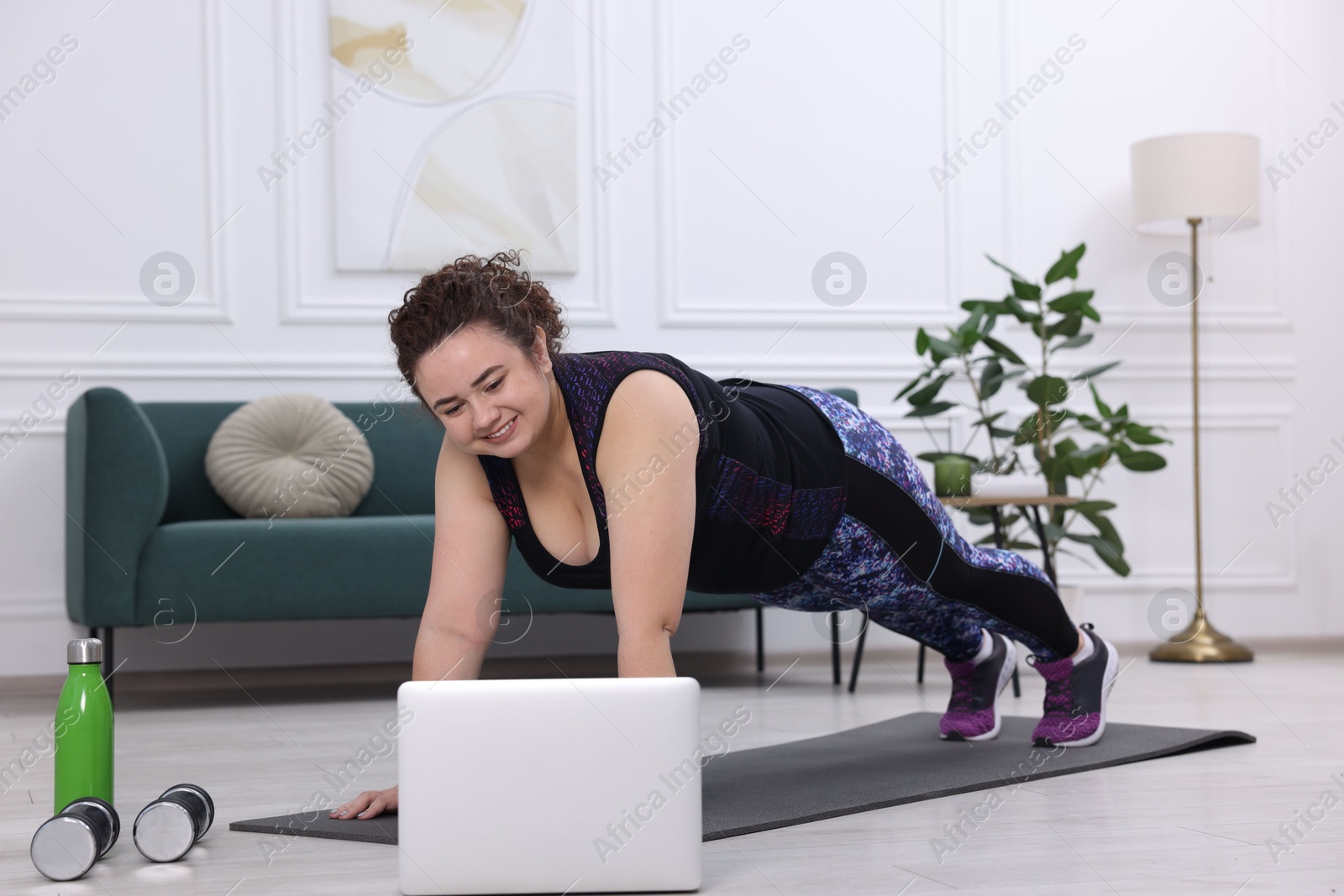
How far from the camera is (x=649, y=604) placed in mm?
1365

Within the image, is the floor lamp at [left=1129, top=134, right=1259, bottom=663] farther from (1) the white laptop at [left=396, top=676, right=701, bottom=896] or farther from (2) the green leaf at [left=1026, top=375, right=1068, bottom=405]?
(1) the white laptop at [left=396, top=676, right=701, bottom=896]

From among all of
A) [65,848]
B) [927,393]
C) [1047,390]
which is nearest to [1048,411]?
[1047,390]

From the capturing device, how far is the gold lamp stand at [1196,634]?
3.55 meters

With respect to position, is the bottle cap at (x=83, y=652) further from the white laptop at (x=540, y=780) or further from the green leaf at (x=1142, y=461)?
the green leaf at (x=1142, y=461)

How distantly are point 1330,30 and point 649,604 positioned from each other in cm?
387

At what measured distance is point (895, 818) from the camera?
1575mm

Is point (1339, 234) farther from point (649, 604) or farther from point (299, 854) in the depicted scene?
point (299, 854)

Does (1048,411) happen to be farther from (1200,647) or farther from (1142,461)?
(1200,647)

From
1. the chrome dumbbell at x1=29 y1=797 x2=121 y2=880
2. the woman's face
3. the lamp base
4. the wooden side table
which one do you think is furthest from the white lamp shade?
the chrome dumbbell at x1=29 y1=797 x2=121 y2=880

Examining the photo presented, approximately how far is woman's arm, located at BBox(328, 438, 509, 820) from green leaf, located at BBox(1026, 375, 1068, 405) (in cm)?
201

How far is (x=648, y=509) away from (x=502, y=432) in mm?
192

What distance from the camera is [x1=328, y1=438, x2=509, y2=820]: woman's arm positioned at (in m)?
1.51

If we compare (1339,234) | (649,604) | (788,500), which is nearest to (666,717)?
(649,604)

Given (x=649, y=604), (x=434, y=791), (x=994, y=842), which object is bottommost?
(x=994, y=842)
